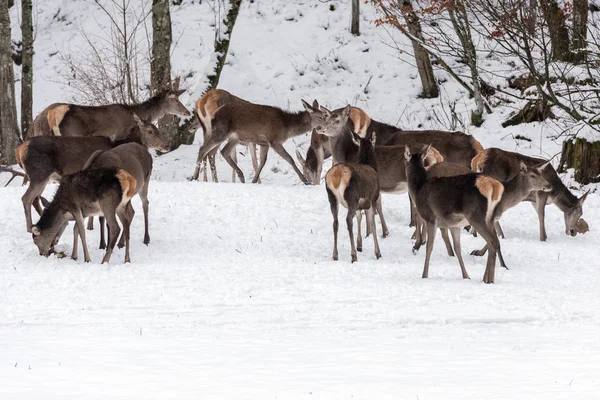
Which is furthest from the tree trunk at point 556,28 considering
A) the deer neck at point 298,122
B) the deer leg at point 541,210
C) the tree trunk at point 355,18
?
the tree trunk at point 355,18

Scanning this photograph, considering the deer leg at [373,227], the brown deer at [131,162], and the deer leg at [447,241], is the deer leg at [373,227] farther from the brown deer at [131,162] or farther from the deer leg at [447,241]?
the brown deer at [131,162]

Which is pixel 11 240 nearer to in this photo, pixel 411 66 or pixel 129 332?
pixel 129 332

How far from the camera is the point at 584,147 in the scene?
16.5 meters

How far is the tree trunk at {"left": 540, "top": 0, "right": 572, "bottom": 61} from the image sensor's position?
17297 millimetres

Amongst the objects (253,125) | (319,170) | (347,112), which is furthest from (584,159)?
(253,125)


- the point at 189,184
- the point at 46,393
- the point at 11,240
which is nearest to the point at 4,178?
the point at 189,184

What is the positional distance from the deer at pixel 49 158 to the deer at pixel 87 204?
0.75m

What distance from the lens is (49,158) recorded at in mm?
12312

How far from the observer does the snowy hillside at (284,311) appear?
5.91 metres

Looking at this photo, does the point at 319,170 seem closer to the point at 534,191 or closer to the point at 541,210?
the point at 534,191

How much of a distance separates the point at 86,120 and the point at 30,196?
2585 millimetres

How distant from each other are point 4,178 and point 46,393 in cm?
1689

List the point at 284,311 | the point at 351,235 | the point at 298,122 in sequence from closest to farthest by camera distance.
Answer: the point at 284,311 → the point at 351,235 → the point at 298,122

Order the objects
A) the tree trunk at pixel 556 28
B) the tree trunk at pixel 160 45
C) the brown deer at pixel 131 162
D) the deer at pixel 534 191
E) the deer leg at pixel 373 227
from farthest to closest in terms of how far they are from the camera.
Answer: the tree trunk at pixel 160 45, the tree trunk at pixel 556 28, the deer at pixel 534 191, the deer leg at pixel 373 227, the brown deer at pixel 131 162
